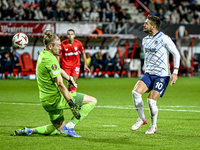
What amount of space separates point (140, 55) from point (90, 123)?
18908 mm

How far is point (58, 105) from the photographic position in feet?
20.8

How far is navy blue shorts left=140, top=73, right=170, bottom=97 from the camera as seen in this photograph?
7.19m

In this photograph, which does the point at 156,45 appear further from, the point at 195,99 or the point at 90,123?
the point at 195,99

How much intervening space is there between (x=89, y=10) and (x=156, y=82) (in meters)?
19.3

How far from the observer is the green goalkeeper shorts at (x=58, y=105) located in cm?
632

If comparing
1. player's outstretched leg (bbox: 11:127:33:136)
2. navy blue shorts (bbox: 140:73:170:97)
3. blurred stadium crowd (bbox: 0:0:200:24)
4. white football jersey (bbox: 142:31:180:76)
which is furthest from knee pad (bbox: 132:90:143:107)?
blurred stadium crowd (bbox: 0:0:200:24)

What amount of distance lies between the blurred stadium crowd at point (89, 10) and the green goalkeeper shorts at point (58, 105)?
17139 millimetres

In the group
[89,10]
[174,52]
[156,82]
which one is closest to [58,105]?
[156,82]

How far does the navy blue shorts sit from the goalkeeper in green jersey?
1254mm

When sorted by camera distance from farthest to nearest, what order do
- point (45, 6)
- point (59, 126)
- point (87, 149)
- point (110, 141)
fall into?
point (45, 6)
point (59, 126)
point (110, 141)
point (87, 149)

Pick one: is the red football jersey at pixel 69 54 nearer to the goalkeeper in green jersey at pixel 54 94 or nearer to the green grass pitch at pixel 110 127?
the green grass pitch at pixel 110 127

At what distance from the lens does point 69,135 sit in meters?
6.56

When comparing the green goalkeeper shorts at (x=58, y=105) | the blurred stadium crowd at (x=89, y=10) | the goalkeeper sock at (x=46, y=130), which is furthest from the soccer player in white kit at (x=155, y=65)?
the blurred stadium crowd at (x=89, y=10)

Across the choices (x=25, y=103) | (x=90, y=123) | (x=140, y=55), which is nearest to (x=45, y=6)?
(x=140, y=55)
